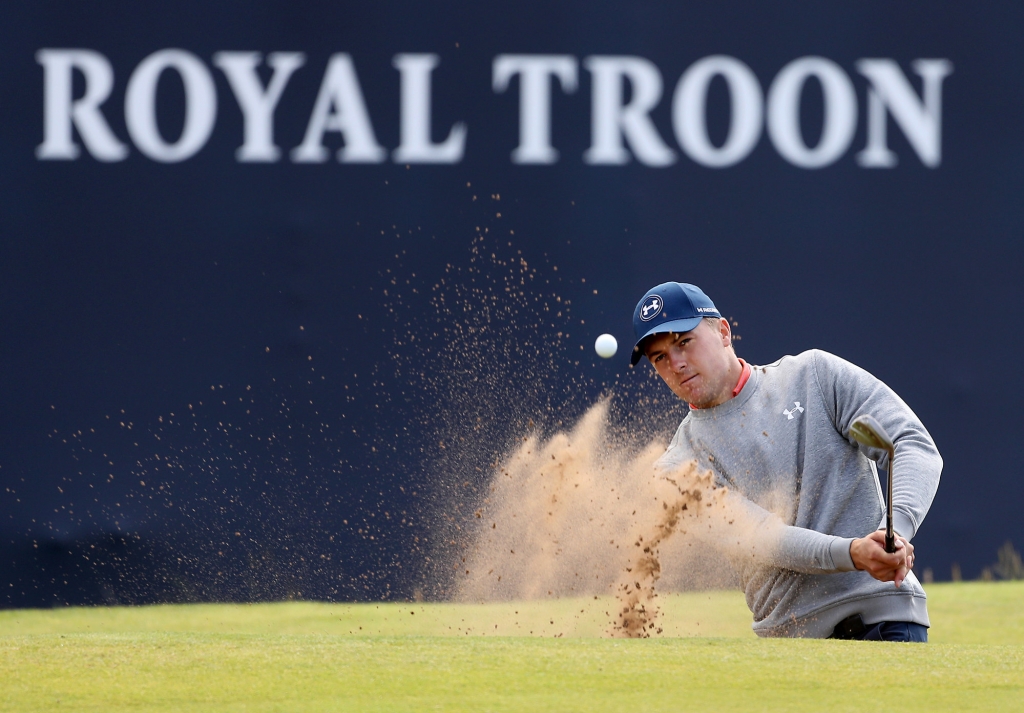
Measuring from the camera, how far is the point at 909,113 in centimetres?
609

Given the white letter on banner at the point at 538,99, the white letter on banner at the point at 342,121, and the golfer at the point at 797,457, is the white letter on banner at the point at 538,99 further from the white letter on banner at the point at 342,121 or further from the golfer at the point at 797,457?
the golfer at the point at 797,457

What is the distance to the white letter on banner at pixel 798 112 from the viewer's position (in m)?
6.04

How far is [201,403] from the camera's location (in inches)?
230

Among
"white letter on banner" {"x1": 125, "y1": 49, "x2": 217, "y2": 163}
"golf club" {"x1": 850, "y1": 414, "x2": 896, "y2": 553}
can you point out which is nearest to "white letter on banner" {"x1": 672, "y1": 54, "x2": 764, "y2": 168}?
"white letter on banner" {"x1": 125, "y1": 49, "x2": 217, "y2": 163}

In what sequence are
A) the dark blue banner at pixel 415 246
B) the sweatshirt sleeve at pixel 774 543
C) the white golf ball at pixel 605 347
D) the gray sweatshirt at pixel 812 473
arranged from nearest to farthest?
1. the sweatshirt sleeve at pixel 774 543
2. the gray sweatshirt at pixel 812 473
3. the white golf ball at pixel 605 347
4. the dark blue banner at pixel 415 246

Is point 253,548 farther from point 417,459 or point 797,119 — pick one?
point 797,119

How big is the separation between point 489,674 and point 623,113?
3855 millimetres

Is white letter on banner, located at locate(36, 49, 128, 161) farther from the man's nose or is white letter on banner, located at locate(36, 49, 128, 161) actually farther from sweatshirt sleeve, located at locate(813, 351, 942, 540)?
sweatshirt sleeve, located at locate(813, 351, 942, 540)

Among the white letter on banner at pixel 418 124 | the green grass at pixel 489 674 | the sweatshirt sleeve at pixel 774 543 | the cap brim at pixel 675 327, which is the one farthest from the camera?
the white letter on banner at pixel 418 124

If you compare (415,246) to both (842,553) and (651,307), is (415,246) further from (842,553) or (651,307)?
(842,553)

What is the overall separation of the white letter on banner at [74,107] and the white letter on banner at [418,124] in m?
1.27

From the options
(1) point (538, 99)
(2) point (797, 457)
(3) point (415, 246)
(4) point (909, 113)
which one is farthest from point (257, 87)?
(2) point (797, 457)

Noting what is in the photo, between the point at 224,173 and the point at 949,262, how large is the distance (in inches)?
132

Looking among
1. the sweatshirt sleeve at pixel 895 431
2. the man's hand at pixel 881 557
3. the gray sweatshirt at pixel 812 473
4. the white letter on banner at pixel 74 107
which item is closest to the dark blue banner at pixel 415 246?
the white letter on banner at pixel 74 107
